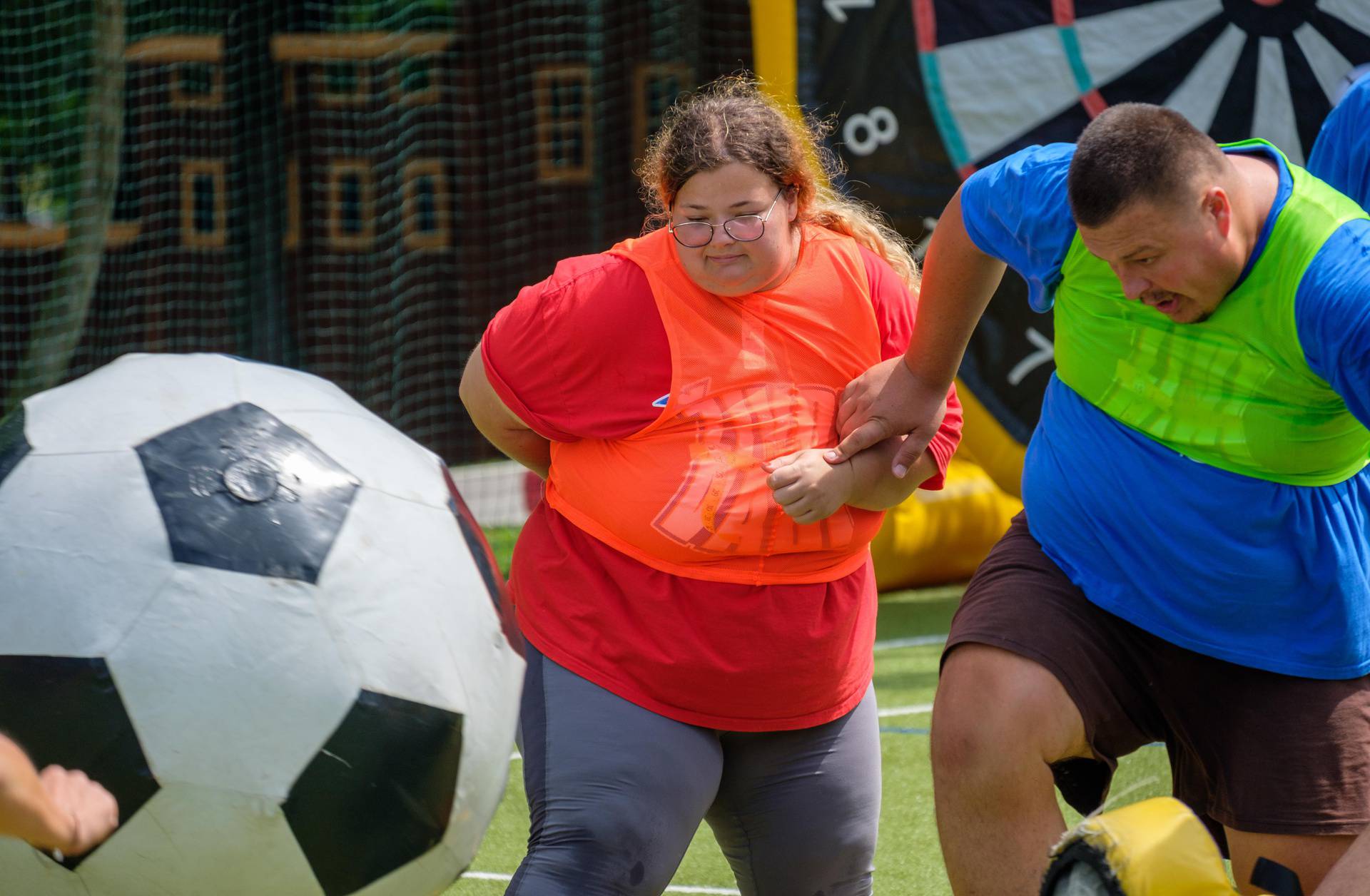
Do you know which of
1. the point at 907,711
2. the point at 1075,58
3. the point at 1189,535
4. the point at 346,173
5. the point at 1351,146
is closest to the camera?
the point at 1189,535

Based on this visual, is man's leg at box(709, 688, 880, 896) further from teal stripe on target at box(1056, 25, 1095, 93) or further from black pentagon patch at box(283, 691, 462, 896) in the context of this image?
teal stripe on target at box(1056, 25, 1095, 93)

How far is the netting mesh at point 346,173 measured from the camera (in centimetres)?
1027

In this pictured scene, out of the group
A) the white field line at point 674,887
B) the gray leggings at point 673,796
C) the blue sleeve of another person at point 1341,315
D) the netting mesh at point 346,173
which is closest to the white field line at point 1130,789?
the white field line at point 674,887

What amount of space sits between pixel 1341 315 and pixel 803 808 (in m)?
1.15

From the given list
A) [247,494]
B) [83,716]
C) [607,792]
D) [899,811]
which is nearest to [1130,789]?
[899,811]

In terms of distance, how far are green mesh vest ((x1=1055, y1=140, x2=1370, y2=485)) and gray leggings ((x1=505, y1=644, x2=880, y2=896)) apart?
728 mm

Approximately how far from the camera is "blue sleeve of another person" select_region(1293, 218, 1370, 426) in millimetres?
2139

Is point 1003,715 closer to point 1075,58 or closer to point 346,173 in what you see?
point 1075,58

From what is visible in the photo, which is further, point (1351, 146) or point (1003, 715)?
point (1351, 146)

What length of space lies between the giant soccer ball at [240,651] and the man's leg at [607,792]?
0.57 ft

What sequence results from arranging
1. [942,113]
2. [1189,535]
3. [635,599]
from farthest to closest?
[942,113], [635,599], [1189,535]

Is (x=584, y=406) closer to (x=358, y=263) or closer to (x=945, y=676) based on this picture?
(x=945, y=676)

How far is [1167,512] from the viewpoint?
247cm

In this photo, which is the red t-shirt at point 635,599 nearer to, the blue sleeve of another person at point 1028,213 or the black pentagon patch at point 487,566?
the black pentagon patch at point 487,566
